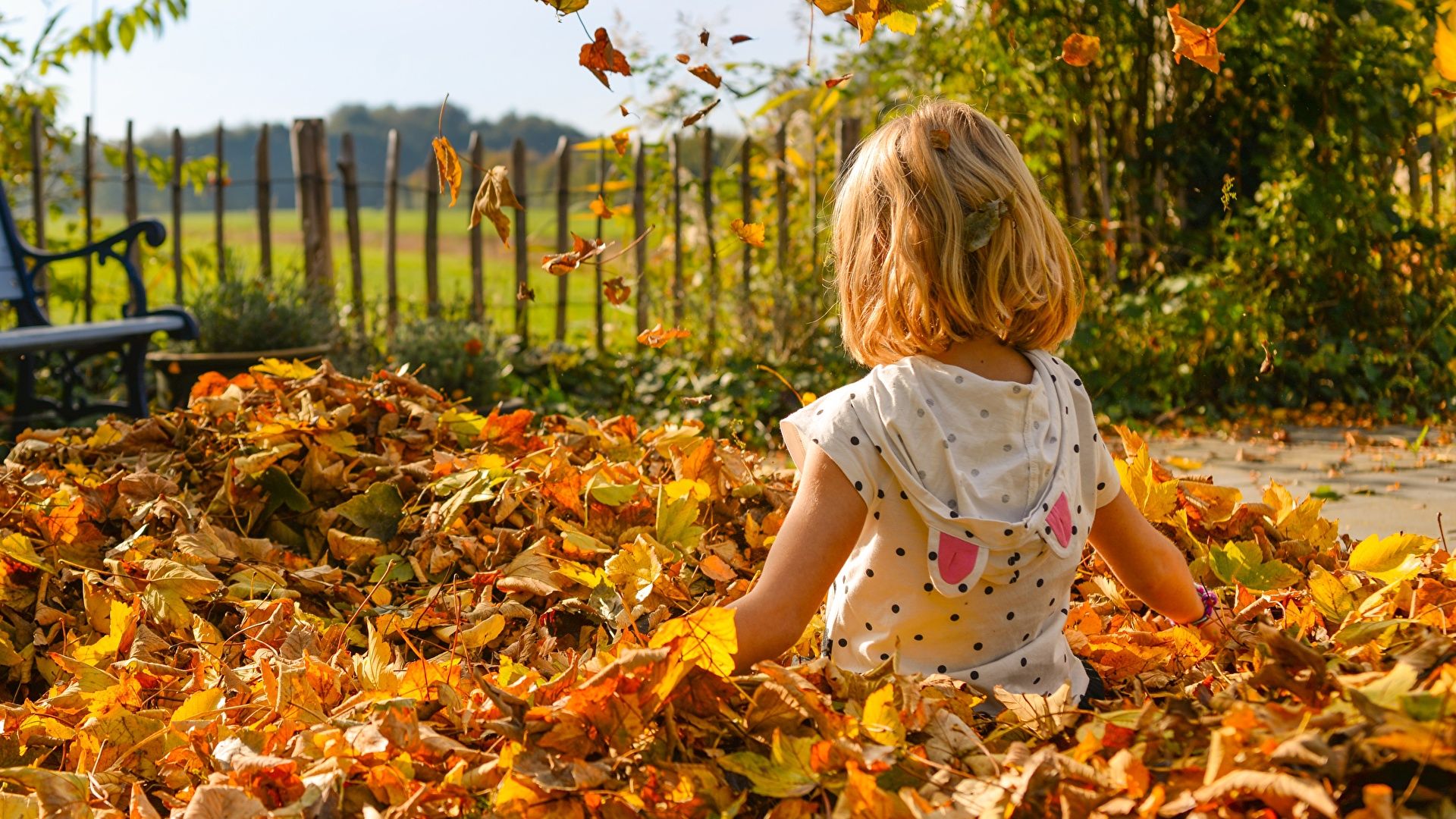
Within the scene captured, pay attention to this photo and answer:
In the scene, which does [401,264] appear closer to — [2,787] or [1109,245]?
[1109,245]

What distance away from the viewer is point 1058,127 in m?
6.55

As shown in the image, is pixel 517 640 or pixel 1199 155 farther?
pixel 1199 155

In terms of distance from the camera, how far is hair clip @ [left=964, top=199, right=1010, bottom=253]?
147 centimetres

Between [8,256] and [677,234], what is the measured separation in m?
3.20

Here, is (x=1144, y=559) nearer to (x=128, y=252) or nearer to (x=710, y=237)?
(x=128, y=252)

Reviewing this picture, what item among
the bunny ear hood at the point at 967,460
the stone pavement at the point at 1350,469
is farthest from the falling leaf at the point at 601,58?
the stone pavement at the point at 1350,469

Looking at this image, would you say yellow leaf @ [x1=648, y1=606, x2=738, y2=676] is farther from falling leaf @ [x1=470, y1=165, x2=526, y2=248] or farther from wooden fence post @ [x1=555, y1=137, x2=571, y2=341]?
wooden fence post @ [x1=555, y1=137, x2=571, y2=341]

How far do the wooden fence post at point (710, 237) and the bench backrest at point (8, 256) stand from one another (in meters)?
3.16

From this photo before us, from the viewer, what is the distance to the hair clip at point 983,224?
147 cm

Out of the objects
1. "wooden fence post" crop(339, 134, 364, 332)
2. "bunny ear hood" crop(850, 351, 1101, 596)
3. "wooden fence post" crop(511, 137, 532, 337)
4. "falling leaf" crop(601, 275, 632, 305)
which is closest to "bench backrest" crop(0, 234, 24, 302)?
"wooden fence post" crop(339, 134, 364, 332)

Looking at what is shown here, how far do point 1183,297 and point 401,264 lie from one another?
2359 cm

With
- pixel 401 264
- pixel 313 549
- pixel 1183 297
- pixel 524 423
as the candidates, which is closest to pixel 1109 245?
pixel 1183 297

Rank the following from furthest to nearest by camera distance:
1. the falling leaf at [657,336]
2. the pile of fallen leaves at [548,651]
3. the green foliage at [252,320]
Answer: the green foliage at [252,320], the falling leaf at [657,336], the pile of fallen leaves at [548,651]

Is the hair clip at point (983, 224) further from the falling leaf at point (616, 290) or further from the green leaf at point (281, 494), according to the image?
the green leaf at point (281, 494)
